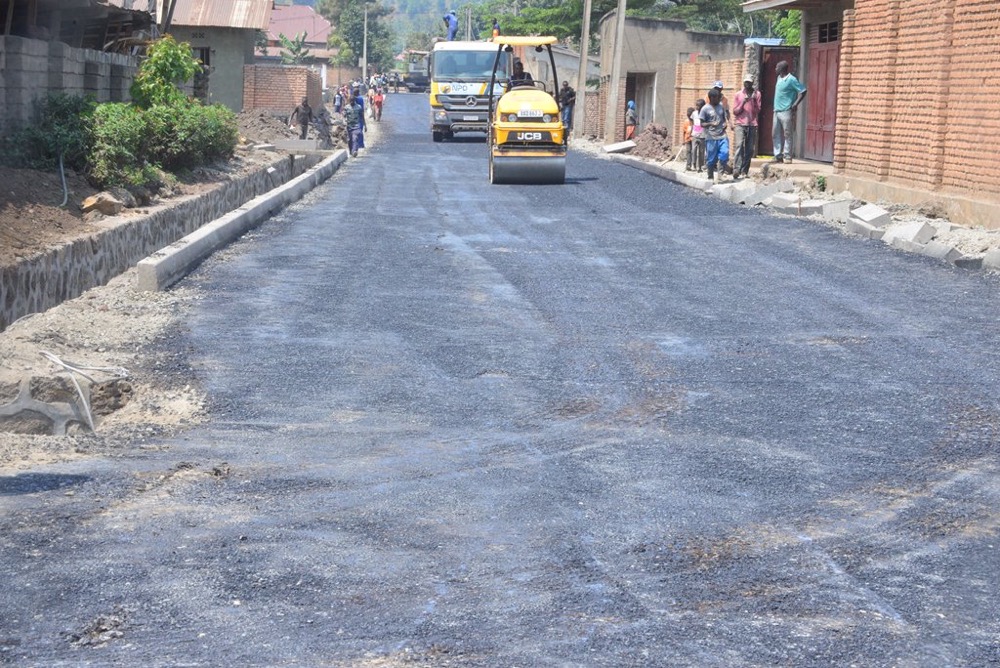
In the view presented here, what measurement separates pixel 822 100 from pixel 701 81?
7.73 m

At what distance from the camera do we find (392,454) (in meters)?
6.77

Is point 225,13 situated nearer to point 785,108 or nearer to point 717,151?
point 717,151

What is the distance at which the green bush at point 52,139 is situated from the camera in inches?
587

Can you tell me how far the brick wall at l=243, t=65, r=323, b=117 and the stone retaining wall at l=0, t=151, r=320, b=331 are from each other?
27.0 meters

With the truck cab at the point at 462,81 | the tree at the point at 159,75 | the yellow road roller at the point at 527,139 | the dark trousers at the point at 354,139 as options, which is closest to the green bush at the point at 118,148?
the tree at the point at 159,75

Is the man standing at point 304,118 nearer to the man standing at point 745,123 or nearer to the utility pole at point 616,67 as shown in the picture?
the utility pole at point 616,67

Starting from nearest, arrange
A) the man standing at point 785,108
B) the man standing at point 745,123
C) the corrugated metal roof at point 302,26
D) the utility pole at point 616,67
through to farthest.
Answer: the man standing at point 785,108 → the man standing at point 745,123 → the utility pole at point 616,67 → the corrugated metal roof at point 302,26

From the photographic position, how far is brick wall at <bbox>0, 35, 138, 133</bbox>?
14.9 m

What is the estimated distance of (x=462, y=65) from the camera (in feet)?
136

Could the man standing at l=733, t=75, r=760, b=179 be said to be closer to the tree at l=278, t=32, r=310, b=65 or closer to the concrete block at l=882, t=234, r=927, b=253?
the concrete block at l=882, t=234, r=927, b=253

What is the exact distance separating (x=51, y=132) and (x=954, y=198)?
447 inches

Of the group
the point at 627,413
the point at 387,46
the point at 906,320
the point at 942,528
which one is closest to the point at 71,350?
the point at 627,413

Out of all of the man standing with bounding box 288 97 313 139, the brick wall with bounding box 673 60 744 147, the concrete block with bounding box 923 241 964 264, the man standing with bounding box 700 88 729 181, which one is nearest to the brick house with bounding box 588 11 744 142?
the brick wall with bounding box 673 60 744 147

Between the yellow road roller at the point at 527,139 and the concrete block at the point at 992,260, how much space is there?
37.9 ft
